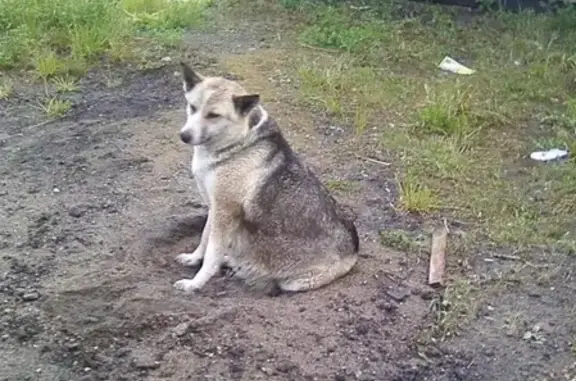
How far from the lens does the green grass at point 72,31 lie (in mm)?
7281

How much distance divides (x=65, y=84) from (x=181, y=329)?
331cm

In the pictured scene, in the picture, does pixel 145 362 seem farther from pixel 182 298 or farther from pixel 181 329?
pixel 182 298

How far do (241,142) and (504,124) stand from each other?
8.28 ft

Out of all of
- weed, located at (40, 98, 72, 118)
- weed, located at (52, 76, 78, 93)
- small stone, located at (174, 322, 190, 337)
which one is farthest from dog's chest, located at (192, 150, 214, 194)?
weed, located at (52, 76, 78, 93)

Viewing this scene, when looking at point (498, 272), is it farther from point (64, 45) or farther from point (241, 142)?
point (64, 45)

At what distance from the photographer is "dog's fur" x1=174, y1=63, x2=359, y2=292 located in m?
4.48

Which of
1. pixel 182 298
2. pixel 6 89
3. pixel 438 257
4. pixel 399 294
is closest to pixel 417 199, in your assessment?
pixel 438 257

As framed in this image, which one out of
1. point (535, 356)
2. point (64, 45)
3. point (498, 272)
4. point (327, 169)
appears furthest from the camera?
point (64, 45)

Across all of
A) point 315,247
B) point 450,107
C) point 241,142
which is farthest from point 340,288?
point 450,107

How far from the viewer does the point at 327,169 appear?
228 inches

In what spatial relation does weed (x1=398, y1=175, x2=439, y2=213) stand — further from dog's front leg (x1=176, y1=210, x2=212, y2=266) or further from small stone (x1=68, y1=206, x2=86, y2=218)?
small stone (x1=68, y1=206, x2=86, y2=218)

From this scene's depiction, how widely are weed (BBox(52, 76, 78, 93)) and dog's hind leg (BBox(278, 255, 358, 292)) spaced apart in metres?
2.97

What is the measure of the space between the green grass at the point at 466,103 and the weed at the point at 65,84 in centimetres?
156

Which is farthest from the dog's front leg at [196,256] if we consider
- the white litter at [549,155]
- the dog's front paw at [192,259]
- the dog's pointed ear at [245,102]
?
the white litter at [549,155]
